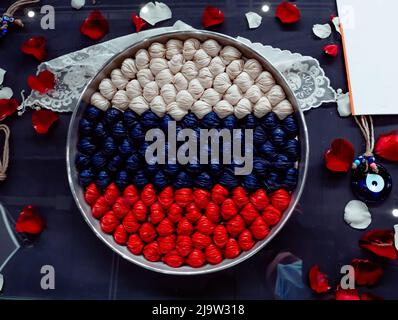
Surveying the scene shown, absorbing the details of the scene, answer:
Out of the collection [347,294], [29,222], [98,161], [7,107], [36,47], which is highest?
[36,47]

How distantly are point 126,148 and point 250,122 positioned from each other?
20 centimetres

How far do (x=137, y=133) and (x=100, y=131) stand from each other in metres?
0.06

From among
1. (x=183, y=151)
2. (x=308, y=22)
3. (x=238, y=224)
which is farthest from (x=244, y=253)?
(x=308, y=22)

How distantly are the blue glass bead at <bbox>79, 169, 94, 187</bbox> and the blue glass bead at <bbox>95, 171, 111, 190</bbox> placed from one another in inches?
0.5

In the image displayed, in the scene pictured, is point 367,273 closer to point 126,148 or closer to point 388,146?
point 388,146

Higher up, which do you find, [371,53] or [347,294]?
[371,53]

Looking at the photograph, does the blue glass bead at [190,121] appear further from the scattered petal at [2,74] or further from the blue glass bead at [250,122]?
the scattered petal at [2,74]

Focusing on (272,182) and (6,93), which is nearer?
(272,182)

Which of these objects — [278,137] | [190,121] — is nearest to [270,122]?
[278,137]

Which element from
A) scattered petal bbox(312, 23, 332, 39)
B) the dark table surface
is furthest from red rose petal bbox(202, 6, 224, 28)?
scattered petal bbox(312, 23, 332, 39)

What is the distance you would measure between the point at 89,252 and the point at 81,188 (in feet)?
0.38

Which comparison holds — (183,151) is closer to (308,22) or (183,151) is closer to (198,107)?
(198,107)

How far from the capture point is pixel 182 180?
73cm
